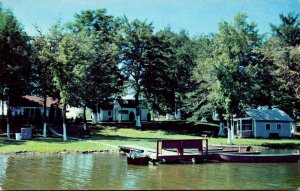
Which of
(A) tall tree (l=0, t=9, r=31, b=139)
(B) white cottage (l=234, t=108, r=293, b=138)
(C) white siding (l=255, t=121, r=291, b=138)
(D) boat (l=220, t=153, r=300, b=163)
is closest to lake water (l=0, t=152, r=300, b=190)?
(D) boat (l=220, t=153, r=300, b=163)

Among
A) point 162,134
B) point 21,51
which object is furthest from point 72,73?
point 162,134

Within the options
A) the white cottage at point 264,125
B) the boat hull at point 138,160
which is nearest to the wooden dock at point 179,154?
the boat hull at point 138,160

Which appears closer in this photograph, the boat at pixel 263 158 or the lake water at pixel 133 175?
the lake water at pixel 133 175

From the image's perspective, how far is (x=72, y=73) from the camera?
4662 centimetres

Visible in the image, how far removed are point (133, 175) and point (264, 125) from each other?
44.1m

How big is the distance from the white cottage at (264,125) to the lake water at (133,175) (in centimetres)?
3214

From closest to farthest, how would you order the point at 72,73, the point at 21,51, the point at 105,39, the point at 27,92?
the point at 72,73
the point at 21,51
the point at 27,92
the point at 105,39

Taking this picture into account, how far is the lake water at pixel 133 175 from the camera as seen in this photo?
1981cm

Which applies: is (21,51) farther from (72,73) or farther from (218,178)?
(218,178)

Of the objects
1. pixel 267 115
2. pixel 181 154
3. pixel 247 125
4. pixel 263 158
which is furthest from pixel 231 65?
pixel 267 115

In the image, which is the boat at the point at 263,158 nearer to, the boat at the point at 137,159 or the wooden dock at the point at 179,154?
the wooden dock at the point at 179,154

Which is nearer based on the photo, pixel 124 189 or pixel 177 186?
pixel 124 189

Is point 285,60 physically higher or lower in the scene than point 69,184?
higher

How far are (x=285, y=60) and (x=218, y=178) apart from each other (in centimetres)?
4578
